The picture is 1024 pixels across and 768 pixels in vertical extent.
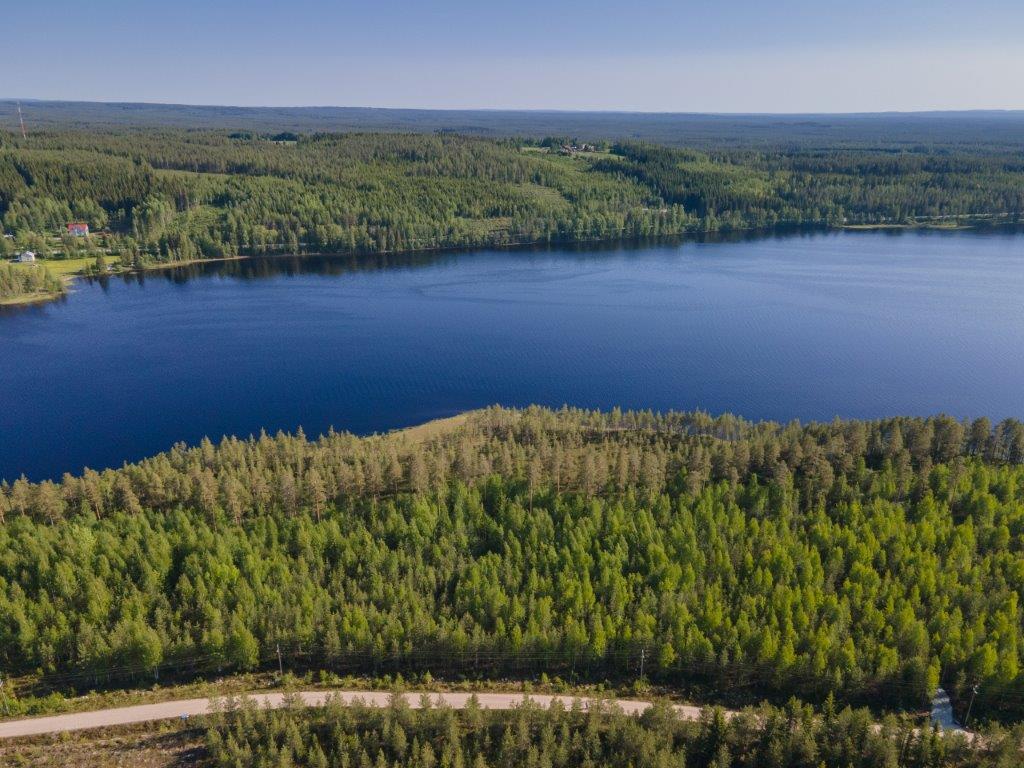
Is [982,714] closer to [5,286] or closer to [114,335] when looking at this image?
[114,335]

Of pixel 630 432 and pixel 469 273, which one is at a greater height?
pixel 469 273

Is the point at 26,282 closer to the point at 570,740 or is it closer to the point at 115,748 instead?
the point at 115,748

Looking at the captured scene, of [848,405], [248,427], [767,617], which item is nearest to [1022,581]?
[767,617]

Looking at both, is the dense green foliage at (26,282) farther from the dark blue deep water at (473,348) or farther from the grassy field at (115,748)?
the grassy field at (115,748)

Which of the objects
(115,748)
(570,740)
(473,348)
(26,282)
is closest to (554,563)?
(570,740)

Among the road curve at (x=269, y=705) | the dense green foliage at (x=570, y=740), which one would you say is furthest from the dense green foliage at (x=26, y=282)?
the dense green foliage at (x=570, y=740)

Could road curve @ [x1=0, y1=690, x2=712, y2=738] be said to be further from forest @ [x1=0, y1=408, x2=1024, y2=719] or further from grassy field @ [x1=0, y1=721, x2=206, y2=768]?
forest @ [x1=0, y1=408, x2=1024, y2=719]
